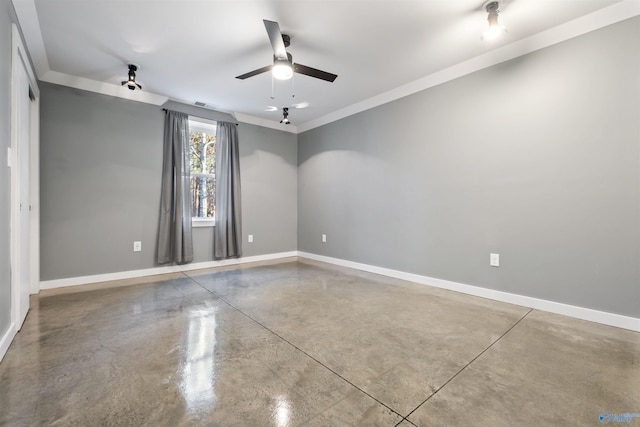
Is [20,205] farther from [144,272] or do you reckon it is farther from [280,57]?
[280,57]

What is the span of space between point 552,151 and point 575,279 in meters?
1.17

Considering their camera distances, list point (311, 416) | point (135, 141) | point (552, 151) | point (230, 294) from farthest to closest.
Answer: point (135, 141)
point (230, 294)
point (552, 151)
point (311, 416)

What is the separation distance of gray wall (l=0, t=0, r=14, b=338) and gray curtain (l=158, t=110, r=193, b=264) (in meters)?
2.00

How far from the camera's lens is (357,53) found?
9.50 ft

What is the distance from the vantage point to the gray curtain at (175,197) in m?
3.96

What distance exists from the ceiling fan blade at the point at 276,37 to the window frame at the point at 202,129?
2.57 m

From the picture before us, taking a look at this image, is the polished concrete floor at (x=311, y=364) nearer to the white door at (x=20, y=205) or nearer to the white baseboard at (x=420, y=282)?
the white baseboard at (x=420, y=282)

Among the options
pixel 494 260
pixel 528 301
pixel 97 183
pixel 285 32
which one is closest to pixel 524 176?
pixel 494 260

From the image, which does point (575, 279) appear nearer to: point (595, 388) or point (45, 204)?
point (595, 388)

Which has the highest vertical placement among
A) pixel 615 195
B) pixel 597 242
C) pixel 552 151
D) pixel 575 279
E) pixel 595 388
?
pixel 552 151

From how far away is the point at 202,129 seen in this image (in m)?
4.52

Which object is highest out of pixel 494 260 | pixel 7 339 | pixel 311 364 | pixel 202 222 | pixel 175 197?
pixel 175 197

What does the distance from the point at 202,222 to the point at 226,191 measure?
0.62m

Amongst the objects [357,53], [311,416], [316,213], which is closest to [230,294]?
[311,416]
